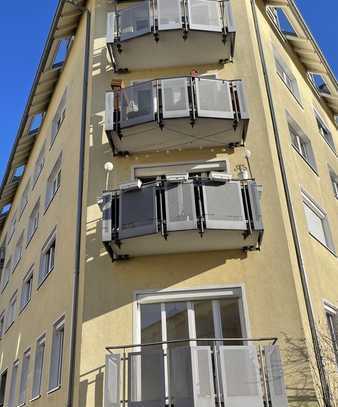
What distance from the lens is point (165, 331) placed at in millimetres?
8242

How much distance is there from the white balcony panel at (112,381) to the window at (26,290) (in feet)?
24.6

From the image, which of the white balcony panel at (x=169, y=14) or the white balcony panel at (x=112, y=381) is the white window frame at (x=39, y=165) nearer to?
the white balcony panel at (x=169, y=14)

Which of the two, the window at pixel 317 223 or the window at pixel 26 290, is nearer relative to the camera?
the window at pixel 317 223

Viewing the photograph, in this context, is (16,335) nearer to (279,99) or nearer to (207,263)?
(207,263)

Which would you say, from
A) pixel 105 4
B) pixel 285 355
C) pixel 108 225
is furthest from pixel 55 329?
pixel 105 4

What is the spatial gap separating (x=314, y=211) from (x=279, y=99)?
312cm

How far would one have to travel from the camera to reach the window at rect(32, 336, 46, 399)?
10.9 m

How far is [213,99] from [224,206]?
8.74 feet

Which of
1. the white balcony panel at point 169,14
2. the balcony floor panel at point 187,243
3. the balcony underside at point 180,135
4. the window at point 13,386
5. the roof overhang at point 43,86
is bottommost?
the window at point 13,386

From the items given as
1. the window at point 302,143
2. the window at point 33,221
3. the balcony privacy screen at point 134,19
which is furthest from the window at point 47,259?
the window at point 302,143

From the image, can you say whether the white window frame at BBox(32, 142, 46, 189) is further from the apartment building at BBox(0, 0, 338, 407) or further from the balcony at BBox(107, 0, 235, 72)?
the balcony at BBox(107, 0, 235, 72)

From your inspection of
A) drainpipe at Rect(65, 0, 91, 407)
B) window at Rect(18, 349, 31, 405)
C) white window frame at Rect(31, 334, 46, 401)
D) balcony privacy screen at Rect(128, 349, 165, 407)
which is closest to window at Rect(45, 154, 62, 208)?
drainpipe at Rect(65, 0, 91, 407)

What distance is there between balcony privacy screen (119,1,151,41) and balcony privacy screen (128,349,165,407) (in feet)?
25.0

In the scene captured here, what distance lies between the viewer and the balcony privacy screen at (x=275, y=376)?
22.4 feet
